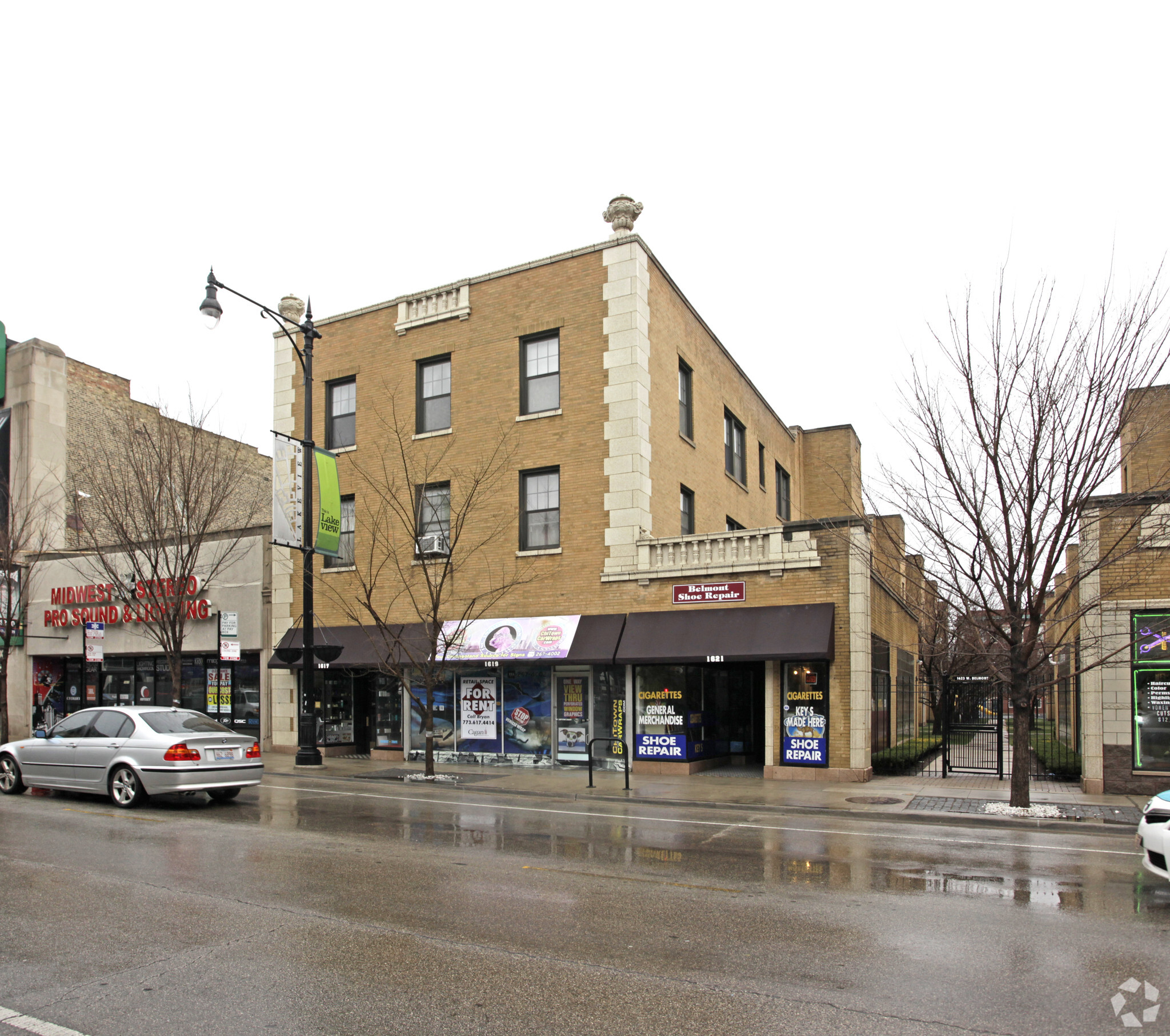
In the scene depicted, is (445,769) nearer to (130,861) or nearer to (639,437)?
(639,437)

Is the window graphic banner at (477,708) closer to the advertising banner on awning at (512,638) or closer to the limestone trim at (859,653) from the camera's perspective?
the advertising banner on awning at (512,638)

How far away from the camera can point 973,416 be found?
47.6 feet

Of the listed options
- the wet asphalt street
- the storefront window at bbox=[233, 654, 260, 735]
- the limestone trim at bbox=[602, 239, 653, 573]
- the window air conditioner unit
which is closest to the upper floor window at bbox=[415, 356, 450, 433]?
the window air conditioner unit

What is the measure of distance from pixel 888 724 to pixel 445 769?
10.0 m

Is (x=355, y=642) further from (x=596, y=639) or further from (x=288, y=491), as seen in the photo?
(x=596, y=639)

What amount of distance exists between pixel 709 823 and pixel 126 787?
8.59 metres

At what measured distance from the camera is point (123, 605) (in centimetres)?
2756

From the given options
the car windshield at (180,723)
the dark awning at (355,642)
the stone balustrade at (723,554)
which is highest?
the stone balustrade at (723,554)

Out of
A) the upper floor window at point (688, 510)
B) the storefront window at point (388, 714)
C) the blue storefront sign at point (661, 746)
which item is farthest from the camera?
the upper floor window at point (688, 510)

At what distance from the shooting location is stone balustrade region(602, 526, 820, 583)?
18688mm

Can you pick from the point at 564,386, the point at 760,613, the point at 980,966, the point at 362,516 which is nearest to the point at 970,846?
the point at 980,966

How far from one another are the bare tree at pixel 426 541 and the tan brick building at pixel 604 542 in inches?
5.7

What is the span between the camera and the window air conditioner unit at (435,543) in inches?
889

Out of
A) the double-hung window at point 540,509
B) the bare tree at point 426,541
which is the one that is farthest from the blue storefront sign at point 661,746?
the double-hung window at point 540,509
